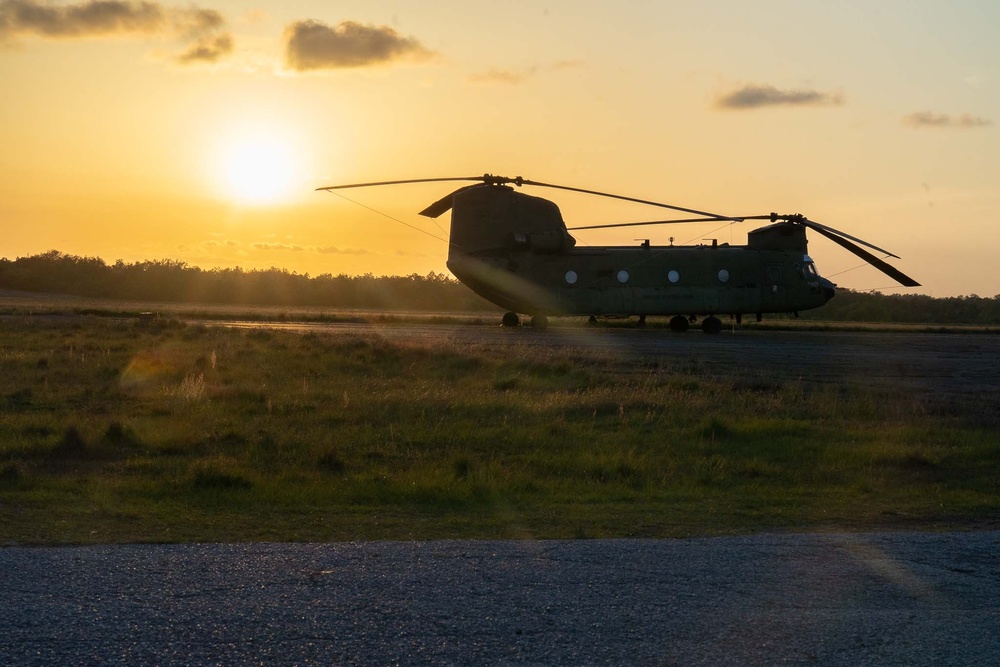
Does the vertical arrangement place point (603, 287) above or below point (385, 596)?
above

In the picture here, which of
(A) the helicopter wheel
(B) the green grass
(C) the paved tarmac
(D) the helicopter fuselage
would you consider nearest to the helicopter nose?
(D) the helicopter fuselage

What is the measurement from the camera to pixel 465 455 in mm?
13867

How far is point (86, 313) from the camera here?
60906mm

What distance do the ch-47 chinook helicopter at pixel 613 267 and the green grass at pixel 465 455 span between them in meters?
13.8

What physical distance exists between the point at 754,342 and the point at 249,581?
35.0m

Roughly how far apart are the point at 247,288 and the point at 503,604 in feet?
401

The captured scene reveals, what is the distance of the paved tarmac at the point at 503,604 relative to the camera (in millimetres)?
5000

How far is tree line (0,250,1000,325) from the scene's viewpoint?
371 ft

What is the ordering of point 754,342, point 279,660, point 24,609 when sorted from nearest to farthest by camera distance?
point 279,660, point 24,609, point 754,342

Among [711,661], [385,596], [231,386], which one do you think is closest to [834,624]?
[711,661]

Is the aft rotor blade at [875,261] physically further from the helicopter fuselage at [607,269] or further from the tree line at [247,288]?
the tree line at [247,288]

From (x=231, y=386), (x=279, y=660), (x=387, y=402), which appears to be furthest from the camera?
(x=231, y=386)

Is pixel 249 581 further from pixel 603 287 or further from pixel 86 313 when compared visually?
pixel 86 313

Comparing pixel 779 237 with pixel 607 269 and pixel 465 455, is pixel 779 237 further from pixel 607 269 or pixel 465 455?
pixel 465 455
